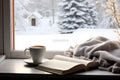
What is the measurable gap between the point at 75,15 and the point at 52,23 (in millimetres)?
156

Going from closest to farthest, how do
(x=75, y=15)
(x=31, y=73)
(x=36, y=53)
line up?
(x=31, y=73)
(x=36, y=53)
(x=75, y=15)

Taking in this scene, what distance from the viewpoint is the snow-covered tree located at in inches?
70.6

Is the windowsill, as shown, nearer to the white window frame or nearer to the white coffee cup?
the white coffee cup

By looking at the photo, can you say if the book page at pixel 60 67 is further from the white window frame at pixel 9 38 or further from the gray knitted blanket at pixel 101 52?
the white window frame at pixel 9 38

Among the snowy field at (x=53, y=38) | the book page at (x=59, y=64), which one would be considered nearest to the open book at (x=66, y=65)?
the book page at (x=59, y=64)

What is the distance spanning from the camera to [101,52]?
5.08 feet

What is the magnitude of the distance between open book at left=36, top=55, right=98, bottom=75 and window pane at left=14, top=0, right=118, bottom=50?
9.3 inches

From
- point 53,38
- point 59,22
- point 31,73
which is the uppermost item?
point 59,22

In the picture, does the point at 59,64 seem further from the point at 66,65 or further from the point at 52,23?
the point at 52,23

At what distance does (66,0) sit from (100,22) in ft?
0.84

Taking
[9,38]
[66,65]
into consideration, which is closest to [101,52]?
[66,65]

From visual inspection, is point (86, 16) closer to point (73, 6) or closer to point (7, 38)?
point (73, 6)

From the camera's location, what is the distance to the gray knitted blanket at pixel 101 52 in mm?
1492

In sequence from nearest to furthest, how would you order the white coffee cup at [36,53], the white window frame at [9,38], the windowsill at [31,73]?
1. the windowsill at [31,73]
2. the white coffee cup at [36,53]
3. the white window frame at [9,38]
